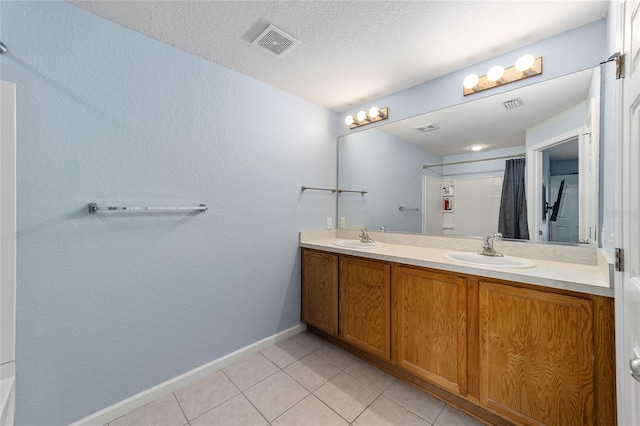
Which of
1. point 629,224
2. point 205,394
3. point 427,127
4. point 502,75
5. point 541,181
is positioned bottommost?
point 205,394

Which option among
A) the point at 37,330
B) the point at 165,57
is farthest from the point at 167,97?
the point at 37,330

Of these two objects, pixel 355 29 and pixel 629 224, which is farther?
pixel 355 29

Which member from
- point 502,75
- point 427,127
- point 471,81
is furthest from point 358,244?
point 502,75

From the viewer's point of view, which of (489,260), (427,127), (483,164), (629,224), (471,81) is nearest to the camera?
(629,224)

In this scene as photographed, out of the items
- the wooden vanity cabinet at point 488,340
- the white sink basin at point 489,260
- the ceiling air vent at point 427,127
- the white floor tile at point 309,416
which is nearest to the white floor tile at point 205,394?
the white floor tile at point 309,416

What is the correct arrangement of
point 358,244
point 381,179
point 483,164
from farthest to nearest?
point 381,179 → point 358,244 → point 483,164

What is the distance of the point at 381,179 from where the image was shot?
8.23ft

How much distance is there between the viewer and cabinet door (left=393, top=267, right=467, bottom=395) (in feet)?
4.59

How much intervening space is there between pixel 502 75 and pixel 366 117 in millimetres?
1072

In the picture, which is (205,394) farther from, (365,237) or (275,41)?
(275,41)

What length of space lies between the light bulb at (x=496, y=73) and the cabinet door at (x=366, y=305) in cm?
142

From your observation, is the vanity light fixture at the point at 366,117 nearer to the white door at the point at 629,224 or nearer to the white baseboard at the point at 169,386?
the white door at the point at 629,224

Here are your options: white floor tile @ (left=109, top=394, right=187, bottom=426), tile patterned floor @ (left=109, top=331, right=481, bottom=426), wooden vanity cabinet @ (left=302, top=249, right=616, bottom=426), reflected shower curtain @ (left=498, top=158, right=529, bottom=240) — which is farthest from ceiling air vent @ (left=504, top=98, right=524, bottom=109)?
white floor tile @ (left=109, top=394, right=187, bottom=426)

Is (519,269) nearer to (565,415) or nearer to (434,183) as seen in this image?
(565,415)
